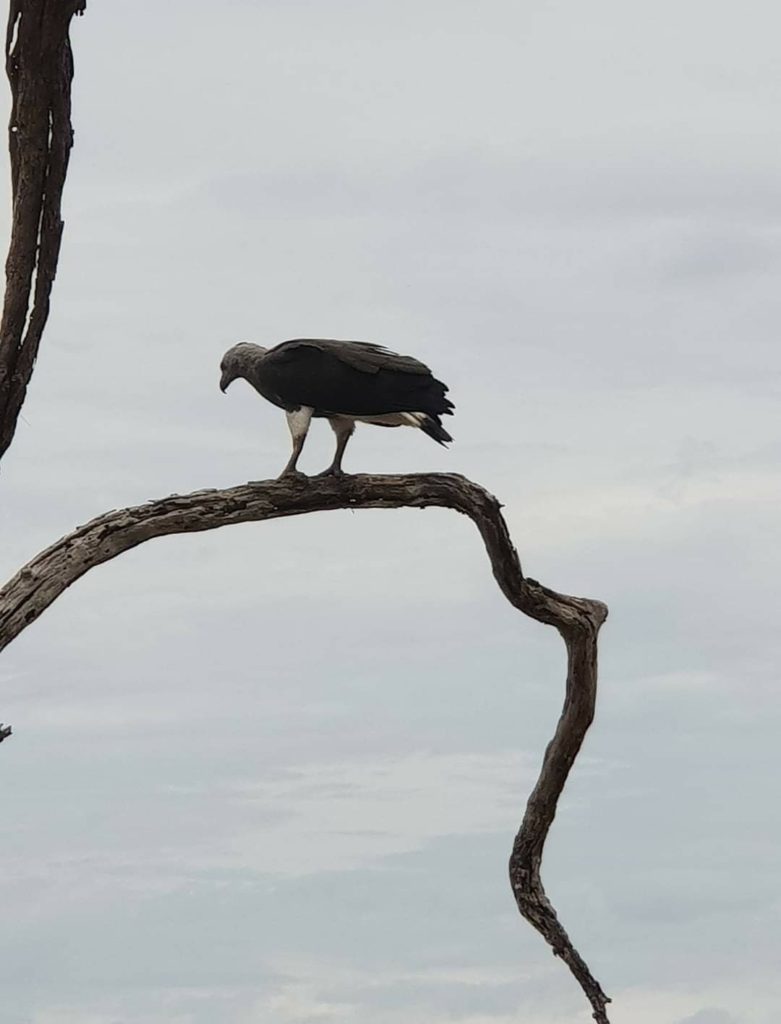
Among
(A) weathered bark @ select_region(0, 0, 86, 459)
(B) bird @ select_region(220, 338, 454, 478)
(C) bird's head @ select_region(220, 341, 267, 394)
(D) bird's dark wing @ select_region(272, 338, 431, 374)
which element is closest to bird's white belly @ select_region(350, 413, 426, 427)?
(B) bird @ select_region(220, 338, 454, 478)

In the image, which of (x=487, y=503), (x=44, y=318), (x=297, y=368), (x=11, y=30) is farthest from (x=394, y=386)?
(x=11, y=30)

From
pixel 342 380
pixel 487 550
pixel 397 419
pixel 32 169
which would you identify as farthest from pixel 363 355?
pixel 32 169

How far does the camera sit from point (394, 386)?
20.8 ft

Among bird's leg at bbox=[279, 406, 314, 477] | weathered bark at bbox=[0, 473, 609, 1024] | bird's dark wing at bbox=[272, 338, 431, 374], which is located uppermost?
bird's dark wing at bbox=[272, 338, 431, 374]

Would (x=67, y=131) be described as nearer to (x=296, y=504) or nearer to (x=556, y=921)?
(x=296, y=504)

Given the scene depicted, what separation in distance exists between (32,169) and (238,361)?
4.51 feet

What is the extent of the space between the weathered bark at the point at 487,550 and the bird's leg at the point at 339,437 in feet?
0.17

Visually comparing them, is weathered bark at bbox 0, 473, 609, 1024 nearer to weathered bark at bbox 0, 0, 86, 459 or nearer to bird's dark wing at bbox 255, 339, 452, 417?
bird's dark wing at bbox 255, 339, 452, 417

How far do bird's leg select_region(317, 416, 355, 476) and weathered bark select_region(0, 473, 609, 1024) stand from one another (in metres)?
0.05

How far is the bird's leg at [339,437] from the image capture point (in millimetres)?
6527

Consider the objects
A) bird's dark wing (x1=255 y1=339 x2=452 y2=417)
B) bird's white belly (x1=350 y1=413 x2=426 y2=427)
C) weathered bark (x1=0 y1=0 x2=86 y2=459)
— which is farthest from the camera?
bird's white belly (x1=350 y1=413 x2=426 y2=427)

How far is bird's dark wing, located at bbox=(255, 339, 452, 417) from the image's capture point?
6273mm

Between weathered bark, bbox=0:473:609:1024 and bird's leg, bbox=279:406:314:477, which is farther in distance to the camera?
bird's leg, bbox=279:406:314:477

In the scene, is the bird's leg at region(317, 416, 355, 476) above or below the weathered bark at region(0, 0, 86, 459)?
below
